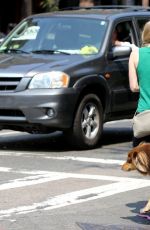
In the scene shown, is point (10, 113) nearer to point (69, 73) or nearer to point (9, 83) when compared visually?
point (9, 83)

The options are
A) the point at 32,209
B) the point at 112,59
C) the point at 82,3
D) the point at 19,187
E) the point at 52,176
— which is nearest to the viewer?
the point at 32,209

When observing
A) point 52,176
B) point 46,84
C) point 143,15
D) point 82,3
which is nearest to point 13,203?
point 52,176

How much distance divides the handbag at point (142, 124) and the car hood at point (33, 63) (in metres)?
3.54

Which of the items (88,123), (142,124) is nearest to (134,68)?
(142,124)

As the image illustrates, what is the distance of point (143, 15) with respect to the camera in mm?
12102

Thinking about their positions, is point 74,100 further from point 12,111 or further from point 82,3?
point 82,3

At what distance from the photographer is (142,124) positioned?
6.83 m

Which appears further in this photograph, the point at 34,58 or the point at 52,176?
the point at 34,58

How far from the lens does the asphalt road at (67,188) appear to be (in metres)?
6.73

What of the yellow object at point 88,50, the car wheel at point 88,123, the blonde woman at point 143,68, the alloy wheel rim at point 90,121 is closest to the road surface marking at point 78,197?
the blonde woman at point 143,68

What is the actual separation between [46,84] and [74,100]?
490 mm

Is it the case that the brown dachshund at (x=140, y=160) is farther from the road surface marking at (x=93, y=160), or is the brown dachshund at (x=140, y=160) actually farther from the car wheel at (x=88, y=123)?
the car wheel at (x=88, y=123)

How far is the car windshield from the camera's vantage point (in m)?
11.1

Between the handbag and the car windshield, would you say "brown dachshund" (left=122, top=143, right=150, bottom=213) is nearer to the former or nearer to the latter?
the handbag
